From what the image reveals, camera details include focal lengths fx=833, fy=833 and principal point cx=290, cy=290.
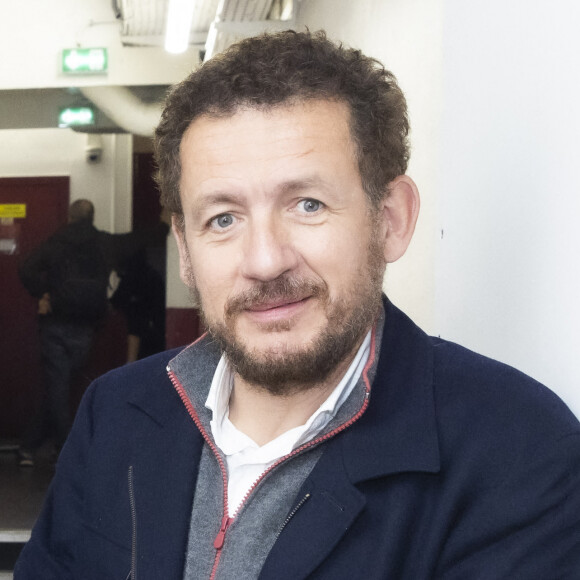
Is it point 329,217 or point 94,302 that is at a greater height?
point 329,217

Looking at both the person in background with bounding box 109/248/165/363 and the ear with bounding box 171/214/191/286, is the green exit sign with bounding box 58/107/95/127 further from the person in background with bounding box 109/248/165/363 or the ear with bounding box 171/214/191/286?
the ear with bounding box 171/214/191/286

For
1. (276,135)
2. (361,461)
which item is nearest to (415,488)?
(361,461)

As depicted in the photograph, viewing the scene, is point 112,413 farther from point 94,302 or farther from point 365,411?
point 94,302

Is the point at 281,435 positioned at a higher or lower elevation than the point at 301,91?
lower

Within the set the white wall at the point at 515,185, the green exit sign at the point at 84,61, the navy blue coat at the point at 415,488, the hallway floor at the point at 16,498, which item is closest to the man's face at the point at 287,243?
the navy blue coat at the point at 415,488

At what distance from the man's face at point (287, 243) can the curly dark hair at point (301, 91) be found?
0.08 ft

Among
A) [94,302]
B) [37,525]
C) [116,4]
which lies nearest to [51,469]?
[94,302]

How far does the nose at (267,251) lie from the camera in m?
1.29

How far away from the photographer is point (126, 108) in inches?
211

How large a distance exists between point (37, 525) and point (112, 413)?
28 cm

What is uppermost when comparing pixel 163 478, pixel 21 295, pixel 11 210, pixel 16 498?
pixel 163 478

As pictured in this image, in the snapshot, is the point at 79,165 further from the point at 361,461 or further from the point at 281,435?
the point at 361,461

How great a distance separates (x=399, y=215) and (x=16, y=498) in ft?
13.1

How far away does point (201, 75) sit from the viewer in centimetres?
148
